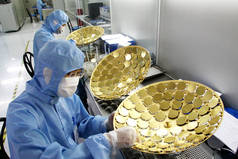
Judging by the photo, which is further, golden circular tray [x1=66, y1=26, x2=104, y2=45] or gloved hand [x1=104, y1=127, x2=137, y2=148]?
golden circular tray [x1=66, y1=26, x2=104, y2=45]

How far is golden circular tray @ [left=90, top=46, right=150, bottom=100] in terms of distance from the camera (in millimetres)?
Answer: 1353

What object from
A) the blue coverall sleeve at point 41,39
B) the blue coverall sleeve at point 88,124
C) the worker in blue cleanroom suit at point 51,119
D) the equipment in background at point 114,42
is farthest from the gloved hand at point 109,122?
the blue coverall sleeve at point 41,39

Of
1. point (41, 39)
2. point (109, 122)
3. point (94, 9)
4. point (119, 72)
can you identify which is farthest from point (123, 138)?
point (94, 9)

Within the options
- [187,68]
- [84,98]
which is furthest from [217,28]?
[84,98]

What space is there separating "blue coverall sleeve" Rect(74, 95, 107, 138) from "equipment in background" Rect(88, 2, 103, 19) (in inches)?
133

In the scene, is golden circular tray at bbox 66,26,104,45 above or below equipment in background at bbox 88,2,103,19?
below

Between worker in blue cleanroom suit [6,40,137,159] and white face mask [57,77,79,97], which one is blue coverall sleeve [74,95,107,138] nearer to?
worker in blue cleanroom suit [6,40,137,159]

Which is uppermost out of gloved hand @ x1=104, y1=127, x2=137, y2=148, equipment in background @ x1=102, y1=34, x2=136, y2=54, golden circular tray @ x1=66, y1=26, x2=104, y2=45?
golden circular tray @ x1=66, y1=26, x2=104, y2=45

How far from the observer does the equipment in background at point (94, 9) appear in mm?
4051

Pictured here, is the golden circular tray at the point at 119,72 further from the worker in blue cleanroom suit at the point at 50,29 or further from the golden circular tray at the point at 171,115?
the worker in blue cleanroom suit at the point at 50,29

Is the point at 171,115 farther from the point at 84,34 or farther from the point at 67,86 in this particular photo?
the point at 84,34

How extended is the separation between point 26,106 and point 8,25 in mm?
8122

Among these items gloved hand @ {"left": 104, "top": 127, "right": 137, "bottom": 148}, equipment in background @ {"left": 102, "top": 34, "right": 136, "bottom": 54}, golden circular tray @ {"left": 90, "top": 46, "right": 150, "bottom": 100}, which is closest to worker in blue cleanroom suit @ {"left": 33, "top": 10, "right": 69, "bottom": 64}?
equipment in background @ {"left": 102, "top": 34, "right": 136, "bottom": 54}

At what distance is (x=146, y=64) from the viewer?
4.24 ft
